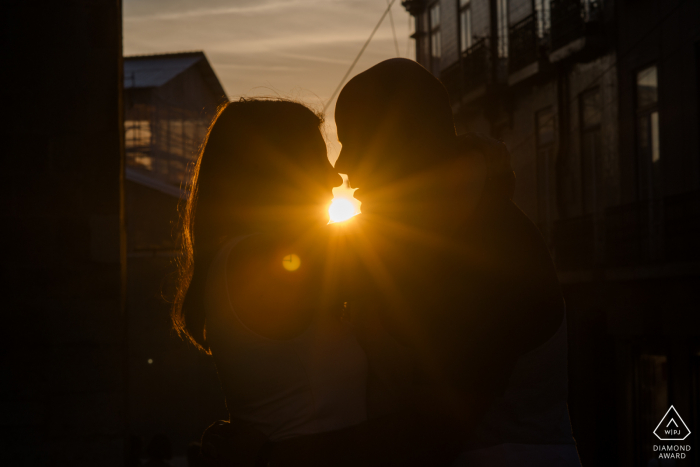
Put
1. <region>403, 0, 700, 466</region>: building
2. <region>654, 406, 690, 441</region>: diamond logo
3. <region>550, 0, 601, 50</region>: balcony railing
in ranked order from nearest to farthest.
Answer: <region>654, 406, 690, 441</region>: diamond logo
<region>403, 0, 700, 466</region>: building
<region>550, 0, 601, 50</region>: balcony railing

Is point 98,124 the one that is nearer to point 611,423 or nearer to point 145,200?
point 611,423

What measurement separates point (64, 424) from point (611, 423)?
11.0 m

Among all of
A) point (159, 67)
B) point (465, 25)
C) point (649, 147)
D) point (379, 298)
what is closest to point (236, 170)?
point (379, 298)

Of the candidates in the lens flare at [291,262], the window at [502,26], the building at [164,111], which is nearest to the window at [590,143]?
the window at [502,26]

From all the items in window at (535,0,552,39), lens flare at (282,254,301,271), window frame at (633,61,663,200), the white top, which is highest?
window at (535,0,552,39)

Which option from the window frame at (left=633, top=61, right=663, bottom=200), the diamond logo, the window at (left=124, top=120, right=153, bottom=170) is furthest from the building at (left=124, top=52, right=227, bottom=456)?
the diamond logo

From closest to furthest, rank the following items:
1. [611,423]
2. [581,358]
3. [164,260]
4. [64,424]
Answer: [64,424], [611,423], [581,358], [164,260]

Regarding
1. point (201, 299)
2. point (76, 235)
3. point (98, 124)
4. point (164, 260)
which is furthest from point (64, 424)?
point (164, 260)

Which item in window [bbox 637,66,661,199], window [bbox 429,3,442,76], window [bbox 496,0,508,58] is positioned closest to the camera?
window [bbox 637,66,661,199]

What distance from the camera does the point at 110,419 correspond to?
4.85 meters

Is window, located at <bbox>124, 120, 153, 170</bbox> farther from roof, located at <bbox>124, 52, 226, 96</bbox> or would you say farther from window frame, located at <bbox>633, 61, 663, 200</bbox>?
window frame, located at <bbox>633, 61, 663, 200</bbox>

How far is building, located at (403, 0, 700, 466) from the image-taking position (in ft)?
37.0

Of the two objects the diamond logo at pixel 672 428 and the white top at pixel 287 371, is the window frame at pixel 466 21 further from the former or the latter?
the white top at pixel 287 371

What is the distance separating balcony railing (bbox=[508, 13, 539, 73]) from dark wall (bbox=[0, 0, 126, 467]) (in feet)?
41.8
